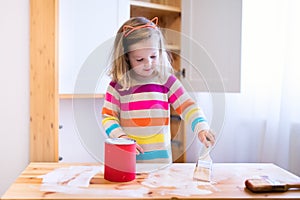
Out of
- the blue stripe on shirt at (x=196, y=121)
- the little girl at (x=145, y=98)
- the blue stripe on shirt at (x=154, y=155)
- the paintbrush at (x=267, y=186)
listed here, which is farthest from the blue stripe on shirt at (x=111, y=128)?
the paintbrush at (x=267, y=186)

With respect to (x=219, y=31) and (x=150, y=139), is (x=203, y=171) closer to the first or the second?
(x=150, y=139)

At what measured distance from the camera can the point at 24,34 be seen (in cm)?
106

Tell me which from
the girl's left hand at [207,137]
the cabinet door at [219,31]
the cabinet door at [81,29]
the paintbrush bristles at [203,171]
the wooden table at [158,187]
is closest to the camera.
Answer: the wooden table at [158,187]

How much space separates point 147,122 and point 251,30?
0.67 meters

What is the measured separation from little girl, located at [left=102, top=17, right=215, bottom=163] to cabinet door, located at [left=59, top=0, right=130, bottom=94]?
11cm

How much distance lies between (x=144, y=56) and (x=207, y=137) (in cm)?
29

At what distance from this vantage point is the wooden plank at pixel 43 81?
1058 millimetres

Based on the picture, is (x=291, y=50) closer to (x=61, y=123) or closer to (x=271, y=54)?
(x=271, y=54)

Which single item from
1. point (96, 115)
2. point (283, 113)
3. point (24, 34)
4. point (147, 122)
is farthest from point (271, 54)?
point (24, 34)

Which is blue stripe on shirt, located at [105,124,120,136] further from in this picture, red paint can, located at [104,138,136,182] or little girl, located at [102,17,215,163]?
red paint can, located at [104,138,136,182]

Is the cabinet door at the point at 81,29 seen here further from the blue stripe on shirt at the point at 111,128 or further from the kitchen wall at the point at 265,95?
the kitchen wall at the point at 265,95

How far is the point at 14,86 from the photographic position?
107 cm

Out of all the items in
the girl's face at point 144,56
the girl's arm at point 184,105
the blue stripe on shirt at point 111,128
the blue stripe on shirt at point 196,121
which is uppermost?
the girl's face at point 144,56

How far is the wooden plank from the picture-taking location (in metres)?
1.06
